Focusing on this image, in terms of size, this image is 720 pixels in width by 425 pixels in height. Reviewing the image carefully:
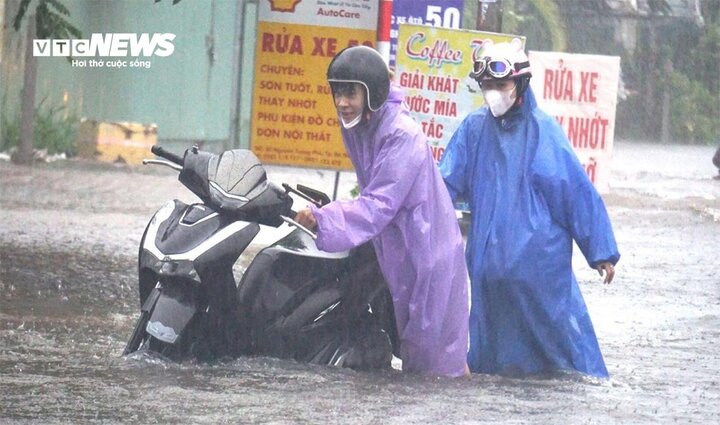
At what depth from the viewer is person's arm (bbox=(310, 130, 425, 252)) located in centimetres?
591

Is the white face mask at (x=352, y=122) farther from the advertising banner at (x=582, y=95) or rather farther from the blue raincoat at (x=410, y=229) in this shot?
the advertising banner at (x=582, y=95)

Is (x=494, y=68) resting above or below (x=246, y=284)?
above

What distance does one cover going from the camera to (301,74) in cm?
1209

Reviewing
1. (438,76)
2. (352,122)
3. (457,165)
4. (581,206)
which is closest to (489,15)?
(438,76)

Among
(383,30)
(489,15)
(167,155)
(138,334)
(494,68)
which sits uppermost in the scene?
(489,15)

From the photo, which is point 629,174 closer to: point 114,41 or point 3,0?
point 114,41

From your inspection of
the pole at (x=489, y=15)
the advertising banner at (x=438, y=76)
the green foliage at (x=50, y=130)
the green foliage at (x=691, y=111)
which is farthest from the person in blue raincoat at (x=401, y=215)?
the green foliage at (x=691, y=111)

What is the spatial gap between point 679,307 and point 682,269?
1904 mm

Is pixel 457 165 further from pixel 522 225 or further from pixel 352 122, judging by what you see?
pixel 352 122

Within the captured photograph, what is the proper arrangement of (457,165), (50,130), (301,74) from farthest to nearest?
(50,130) → (301,74) → (457,165)

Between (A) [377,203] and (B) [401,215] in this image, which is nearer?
(A) [377,203]

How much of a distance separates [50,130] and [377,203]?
11620 mm

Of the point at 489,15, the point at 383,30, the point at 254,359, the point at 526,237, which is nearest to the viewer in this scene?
the point at 254,359

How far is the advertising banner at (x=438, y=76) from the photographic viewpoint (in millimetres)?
12602
